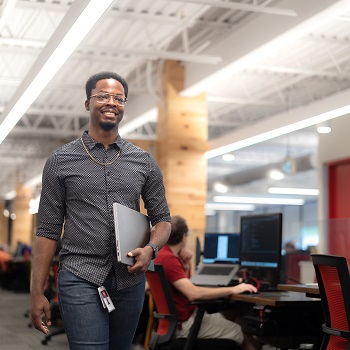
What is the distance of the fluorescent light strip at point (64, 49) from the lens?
16.8ft

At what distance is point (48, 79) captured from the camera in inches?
285

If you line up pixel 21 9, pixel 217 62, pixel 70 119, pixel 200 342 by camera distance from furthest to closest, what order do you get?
1. pixel 70 119
2. pixel 217 62
3. pixel 21 9
4. pixel 200 342

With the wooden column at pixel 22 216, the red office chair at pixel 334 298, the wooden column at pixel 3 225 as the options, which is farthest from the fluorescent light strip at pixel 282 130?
the wooden column at pixel 3 225

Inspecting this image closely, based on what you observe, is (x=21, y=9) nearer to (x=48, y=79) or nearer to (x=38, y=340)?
(x=48, y=79)

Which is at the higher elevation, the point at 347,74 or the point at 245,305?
the point at 347,74

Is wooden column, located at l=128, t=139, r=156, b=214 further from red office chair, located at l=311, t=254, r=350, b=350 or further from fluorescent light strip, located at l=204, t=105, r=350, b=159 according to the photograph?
red office chair, located at l=311, t=254, r=350, b=350

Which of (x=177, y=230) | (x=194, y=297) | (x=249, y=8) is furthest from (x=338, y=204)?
(x=194, y=297)

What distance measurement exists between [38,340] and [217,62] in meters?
4.11

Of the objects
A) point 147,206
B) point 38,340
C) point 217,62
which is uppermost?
point 217,62

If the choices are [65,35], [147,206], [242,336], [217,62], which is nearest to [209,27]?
[217,62]

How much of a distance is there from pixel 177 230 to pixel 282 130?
3.67m

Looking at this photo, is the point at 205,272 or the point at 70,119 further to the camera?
the point at 70,119

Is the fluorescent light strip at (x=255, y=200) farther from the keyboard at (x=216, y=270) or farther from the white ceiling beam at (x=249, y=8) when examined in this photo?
the keyboard at (x=216, y=270)

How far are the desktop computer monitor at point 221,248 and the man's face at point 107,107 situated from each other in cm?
423
